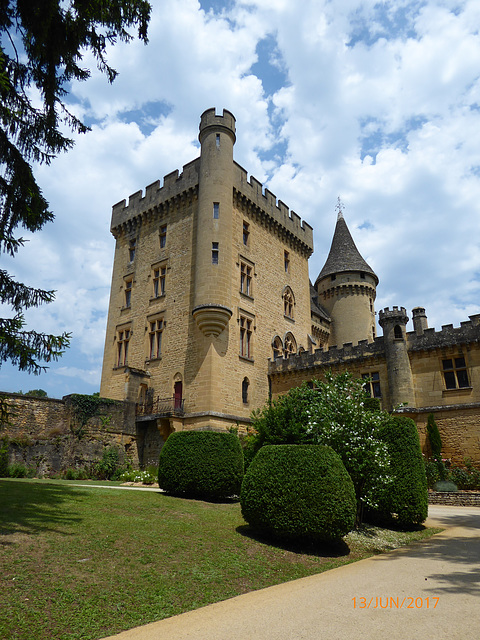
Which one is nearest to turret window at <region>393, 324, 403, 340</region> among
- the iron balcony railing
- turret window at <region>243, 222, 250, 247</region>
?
turret window at <region>243, 222, 250, 247</region>

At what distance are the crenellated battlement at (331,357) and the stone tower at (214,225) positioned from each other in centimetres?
552

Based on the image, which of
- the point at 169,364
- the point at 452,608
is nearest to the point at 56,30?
the point at 452,608

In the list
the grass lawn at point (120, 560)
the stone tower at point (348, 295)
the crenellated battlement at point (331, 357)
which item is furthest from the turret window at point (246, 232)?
the grass lawn at point (120, 560)

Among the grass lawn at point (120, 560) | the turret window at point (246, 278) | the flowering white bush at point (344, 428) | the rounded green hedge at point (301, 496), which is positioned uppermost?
the turret window at point (246, 278)

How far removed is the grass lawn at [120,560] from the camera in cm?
501

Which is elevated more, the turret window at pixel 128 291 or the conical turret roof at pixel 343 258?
the conical turret roof at pixel 343 258

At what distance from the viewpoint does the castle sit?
22516 mm

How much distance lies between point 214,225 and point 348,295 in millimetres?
16162

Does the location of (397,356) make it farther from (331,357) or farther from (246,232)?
(246,232)

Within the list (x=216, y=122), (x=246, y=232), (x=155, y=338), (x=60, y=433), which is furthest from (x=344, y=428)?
(x=216, y=122)

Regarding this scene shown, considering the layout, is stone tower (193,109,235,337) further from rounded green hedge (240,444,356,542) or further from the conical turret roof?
the conical turret roof

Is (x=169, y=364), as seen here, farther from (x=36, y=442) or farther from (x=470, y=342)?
(x=470, y=342)

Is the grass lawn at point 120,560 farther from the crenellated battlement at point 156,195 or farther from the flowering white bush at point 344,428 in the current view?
the crenellated battlement at point 156,195

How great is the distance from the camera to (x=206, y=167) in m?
25.8
